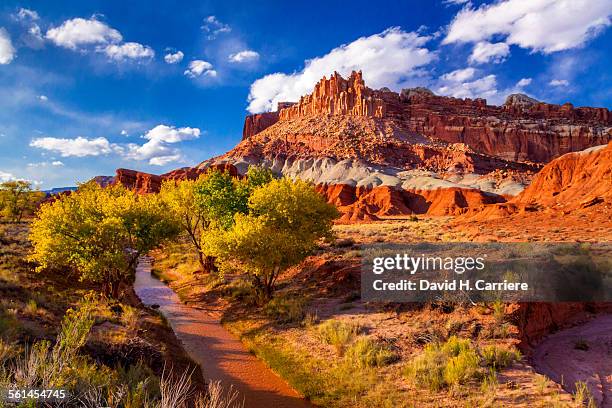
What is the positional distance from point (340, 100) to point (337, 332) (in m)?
169

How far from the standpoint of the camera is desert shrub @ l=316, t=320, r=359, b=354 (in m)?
16.7

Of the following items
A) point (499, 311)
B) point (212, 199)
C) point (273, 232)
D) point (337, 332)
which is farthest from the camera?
point (212, 199)

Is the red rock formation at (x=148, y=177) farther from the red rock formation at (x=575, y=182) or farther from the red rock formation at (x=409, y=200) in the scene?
the red rock formation at (x=575, y=182)

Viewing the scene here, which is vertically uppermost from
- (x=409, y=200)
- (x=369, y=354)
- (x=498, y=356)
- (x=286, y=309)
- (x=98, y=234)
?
(x=409, y=200)

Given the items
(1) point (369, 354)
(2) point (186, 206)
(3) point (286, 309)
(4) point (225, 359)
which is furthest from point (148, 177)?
(1) point (369, 354)

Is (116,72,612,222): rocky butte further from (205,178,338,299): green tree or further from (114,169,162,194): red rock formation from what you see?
(205,178,338,299): green tree

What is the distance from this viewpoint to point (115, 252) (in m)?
20.8

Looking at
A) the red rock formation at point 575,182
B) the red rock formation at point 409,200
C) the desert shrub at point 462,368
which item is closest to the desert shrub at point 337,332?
the desert shrub at point 462,368

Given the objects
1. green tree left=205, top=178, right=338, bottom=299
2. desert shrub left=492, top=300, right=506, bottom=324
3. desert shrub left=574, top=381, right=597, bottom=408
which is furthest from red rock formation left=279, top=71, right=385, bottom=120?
desert shrub left=574, top=381, right=597, bottom=408

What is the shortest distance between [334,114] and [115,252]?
157537mm

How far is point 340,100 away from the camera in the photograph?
177125mm

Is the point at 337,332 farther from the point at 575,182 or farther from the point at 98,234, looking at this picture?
the point at 575,182

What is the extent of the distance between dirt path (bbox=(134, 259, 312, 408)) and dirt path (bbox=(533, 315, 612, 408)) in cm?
917

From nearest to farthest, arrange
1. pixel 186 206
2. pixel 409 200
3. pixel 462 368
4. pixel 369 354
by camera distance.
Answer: pixel 462 368 < pixel 369 354 < pixel 186 206 < pixel 409 200
